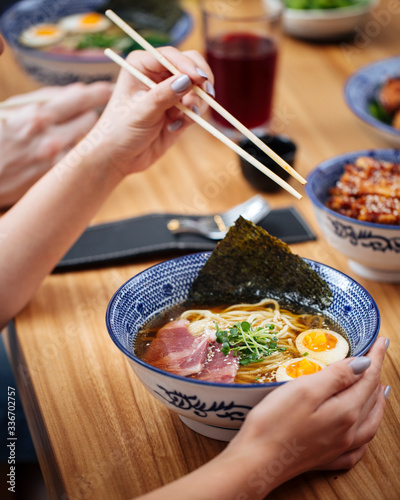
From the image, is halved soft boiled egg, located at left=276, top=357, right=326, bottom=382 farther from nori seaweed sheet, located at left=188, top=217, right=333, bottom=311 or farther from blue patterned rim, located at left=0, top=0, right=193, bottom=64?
blue patterned rim, located at left=0, top=0, right=193, bottom=64

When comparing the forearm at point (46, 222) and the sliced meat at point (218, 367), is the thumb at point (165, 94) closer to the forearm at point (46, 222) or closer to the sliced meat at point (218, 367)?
the forearm at point (46, 222)

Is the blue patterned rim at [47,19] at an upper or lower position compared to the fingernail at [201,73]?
lower

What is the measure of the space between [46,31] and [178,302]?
5.72 ft

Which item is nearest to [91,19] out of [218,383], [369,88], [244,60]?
[244,60]

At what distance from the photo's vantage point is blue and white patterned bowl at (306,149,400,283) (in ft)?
4.30

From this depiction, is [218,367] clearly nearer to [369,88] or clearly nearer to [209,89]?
[209,89]

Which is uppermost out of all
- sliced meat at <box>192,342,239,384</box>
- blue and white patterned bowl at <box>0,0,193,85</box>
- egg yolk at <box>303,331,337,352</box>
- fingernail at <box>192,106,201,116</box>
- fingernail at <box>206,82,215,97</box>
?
fingernail at <box>206,82,215,97</box>

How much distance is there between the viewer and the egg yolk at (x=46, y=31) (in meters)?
2.46

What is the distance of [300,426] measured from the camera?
33.1 inches

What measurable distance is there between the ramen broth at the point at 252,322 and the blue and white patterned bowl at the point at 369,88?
0.95m

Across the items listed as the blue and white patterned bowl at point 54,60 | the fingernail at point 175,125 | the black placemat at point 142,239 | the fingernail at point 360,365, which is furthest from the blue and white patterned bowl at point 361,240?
→ the blue and white patterned bowl at point 54,60

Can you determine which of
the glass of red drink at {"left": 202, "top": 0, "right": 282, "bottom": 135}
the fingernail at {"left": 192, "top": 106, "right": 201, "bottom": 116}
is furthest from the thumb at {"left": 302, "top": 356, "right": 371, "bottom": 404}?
the glass of red drink at {"left": 202, "top": 0, "right": 282, "bottom": 135}

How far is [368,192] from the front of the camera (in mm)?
1468

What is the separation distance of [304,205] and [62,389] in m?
0.93
